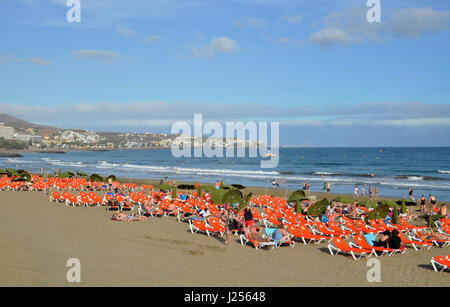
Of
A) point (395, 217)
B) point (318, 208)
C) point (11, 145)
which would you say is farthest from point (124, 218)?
point (11, 145)

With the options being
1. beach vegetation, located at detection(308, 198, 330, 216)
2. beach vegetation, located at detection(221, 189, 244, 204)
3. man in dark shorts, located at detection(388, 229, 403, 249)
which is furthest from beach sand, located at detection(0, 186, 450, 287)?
beach vegetation, located at detection(221, 189, 244, 204)

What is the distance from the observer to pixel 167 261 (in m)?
9.12

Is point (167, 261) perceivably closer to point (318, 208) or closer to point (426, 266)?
point (426, 266)

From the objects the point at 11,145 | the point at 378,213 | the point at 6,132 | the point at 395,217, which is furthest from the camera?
the point at 6,132

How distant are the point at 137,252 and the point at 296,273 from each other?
3932mm

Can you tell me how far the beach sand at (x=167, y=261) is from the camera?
25.0 feet

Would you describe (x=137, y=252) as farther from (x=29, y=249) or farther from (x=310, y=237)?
(x=310, y=237)

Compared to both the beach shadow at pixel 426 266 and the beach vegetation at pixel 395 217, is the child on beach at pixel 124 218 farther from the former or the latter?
the beach shadow at pixel 426 266

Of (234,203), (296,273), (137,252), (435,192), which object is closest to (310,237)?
(296,273)

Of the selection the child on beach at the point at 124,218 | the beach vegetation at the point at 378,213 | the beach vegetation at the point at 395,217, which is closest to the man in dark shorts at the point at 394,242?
the beach vegetation at the point at 395,217

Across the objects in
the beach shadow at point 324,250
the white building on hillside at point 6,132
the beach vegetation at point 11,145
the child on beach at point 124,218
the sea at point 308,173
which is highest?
the white building on hillside at point 6,132

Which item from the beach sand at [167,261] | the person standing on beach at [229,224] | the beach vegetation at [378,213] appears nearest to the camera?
the beach sand at [167,261]
